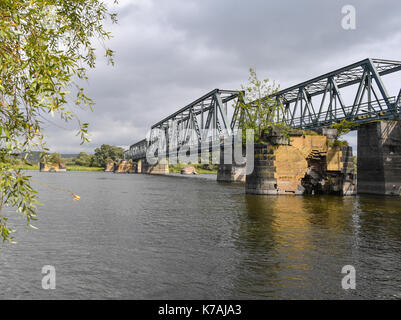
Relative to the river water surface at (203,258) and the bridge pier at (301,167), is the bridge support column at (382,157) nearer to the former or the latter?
the bridge pier at (301,167)

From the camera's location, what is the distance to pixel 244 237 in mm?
11539

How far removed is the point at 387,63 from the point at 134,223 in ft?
132

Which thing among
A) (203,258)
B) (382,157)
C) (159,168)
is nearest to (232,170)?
(382,157)

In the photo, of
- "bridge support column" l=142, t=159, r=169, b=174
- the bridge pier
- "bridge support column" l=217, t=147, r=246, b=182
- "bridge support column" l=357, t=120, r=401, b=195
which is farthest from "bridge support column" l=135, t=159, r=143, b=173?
"bridge support column" l=357, t=120, r=401, b=195

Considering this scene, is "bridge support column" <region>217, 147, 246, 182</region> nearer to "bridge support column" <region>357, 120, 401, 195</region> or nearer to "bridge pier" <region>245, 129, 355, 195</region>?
"bridge support column" <region>357, 120, 401, 195</region>

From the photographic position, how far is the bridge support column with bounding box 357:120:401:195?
105 feet

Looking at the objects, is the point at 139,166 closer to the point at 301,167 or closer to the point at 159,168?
the point at 159,168

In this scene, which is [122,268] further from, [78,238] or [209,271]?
[78,238]

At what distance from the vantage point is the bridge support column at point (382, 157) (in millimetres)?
31922

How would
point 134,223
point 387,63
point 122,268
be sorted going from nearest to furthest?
1. point 122,268
2. point 134,223
3. point 387,63

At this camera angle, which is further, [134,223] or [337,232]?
[134,223]

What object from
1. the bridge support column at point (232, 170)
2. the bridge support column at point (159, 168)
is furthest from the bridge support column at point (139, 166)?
the bridge support column at point (232, 170)

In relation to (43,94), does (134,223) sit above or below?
below
